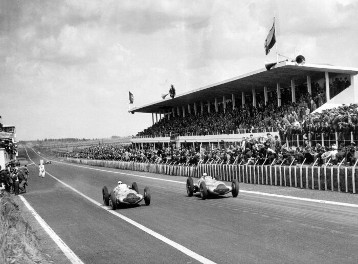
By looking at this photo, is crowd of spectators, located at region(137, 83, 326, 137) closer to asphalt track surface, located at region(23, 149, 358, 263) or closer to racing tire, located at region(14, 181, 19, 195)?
asphalt track surface, located at region(23, 149, 358, 263)

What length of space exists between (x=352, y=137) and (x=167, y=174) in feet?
59.8

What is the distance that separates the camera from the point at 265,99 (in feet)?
144

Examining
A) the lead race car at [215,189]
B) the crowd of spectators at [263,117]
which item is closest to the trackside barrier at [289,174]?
the lead race car at [215,189]

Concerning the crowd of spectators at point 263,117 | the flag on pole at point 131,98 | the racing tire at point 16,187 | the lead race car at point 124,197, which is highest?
the flag on pole at point 131,98

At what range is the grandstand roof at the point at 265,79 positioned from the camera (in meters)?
34.7

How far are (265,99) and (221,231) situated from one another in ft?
113

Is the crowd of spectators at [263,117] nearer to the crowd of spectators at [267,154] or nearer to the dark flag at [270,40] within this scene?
the crowd of spectators at [267,154]

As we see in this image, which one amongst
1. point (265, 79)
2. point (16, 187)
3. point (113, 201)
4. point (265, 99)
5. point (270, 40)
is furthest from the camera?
point (265, 99)

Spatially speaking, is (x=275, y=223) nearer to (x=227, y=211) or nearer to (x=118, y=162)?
(x=227, y=211)

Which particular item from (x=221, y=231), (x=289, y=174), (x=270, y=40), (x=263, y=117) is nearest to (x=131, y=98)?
(x=263, y=117)

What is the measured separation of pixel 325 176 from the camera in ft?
58.7

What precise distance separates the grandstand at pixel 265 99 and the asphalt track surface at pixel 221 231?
8.86 m

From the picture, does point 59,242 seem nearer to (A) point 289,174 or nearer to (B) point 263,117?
(A) point 289,174

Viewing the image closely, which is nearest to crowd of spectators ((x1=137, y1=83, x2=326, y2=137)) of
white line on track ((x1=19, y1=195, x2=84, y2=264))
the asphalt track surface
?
the asphalt track surface
